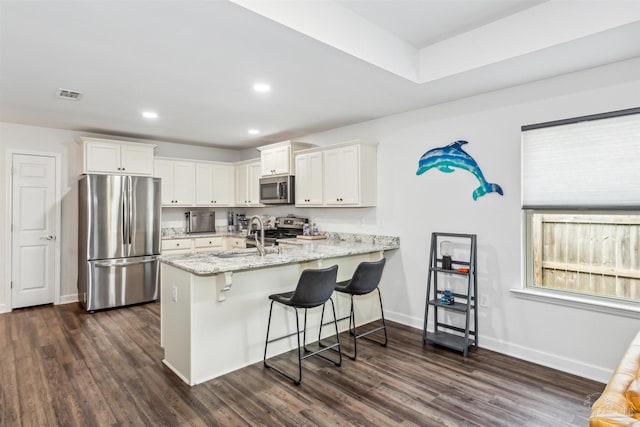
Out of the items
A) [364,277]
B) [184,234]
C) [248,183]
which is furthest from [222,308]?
[184,234]

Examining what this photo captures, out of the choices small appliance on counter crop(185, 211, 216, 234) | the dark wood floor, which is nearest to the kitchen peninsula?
the dark wood floor

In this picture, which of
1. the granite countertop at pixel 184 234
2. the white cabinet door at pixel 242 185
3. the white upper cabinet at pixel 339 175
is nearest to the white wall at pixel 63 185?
the granite countertop at pixel 184 234

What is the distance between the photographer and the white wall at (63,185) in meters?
4.89

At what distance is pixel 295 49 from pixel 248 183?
403 cm

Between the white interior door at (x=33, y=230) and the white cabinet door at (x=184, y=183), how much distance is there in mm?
1674

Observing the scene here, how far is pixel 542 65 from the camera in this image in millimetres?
2881

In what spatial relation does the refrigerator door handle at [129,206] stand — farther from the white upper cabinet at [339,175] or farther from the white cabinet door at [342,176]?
the white cabinet door at [342,176]

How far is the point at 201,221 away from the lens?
659cm

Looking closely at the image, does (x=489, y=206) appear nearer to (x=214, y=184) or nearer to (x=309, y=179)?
(x=309, y=179)

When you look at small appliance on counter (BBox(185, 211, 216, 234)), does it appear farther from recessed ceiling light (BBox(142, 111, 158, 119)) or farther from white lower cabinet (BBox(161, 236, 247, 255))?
recessed ceiling light (BBox(142, 111, 158, 119))

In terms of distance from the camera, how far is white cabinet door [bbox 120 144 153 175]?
537 cm

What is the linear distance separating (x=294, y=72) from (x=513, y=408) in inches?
121

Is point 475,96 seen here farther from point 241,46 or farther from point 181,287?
point 181,287

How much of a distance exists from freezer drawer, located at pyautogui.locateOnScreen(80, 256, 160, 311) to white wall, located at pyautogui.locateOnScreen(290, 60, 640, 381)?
3.24 m
